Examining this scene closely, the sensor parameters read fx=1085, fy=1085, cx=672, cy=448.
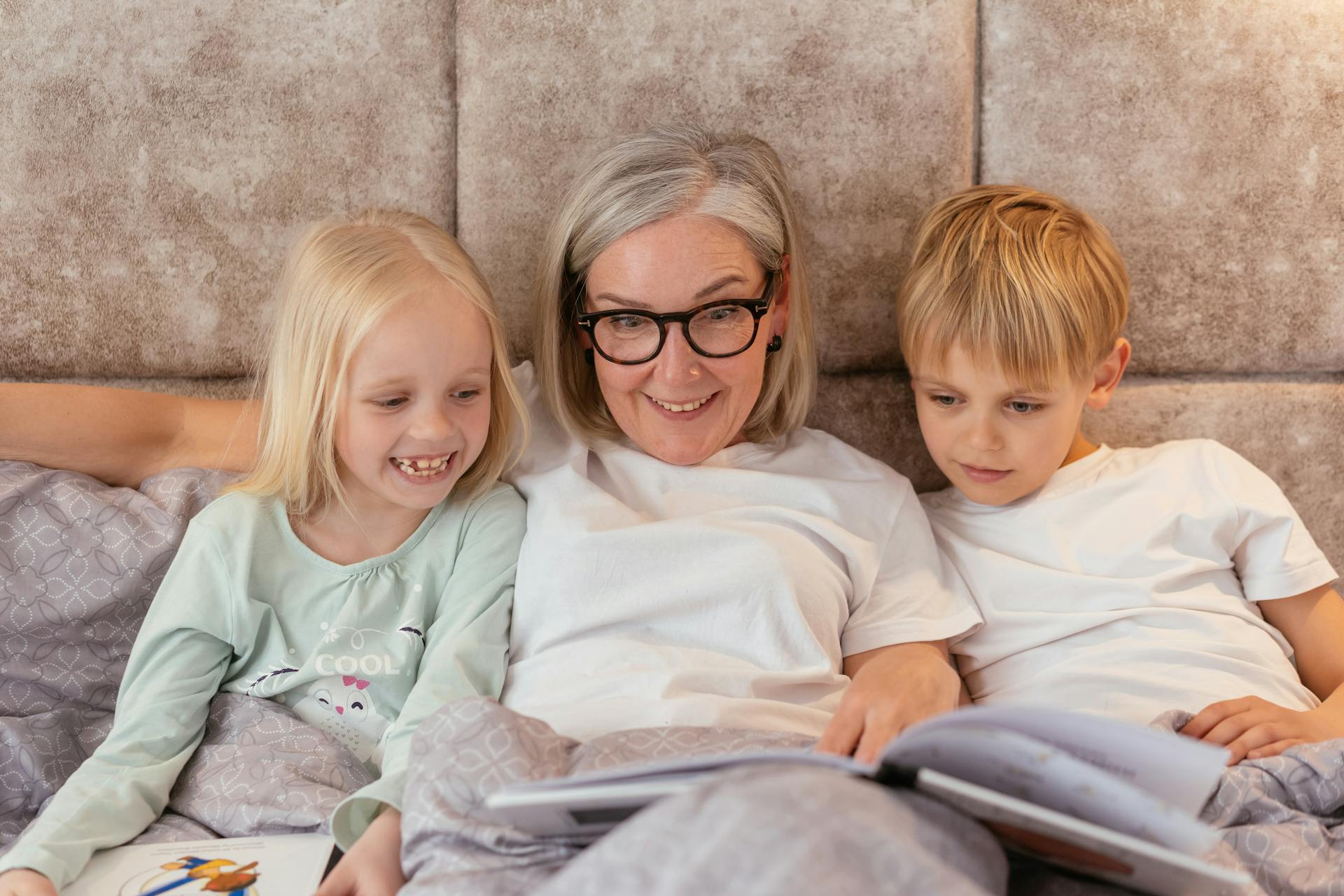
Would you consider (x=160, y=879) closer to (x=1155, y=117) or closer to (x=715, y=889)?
(x=715, y=889)

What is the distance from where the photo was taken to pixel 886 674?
132 cm

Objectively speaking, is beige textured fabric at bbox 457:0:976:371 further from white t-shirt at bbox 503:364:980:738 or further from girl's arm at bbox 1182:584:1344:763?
girl's arm at bbox 1182:584:1344:763

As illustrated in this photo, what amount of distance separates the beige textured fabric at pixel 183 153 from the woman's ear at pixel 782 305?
1.81ft

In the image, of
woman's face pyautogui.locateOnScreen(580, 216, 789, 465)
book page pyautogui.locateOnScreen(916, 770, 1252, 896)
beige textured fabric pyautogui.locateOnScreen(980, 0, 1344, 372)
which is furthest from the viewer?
beige textured fabric pyautogui.locateOnScreen(980, 0, 1344, 372)

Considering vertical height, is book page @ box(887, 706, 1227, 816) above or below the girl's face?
below

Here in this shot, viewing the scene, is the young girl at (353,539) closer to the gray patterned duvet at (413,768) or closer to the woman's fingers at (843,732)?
the gray patterned duvet at (413,768)

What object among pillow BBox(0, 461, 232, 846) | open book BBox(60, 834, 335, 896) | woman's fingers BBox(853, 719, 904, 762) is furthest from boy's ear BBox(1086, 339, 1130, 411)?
pillow BBox(0, 461, 232, 846)

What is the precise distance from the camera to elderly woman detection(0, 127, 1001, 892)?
1.33m

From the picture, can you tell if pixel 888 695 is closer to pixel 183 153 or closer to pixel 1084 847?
pixel 1084 847

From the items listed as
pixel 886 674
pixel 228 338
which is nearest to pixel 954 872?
pixel 886 674

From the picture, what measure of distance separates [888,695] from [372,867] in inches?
22.8

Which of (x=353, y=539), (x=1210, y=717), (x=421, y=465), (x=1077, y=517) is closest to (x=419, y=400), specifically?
(x=421, y=465)

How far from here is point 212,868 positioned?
1.10m

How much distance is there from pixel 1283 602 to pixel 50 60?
6.23ft
